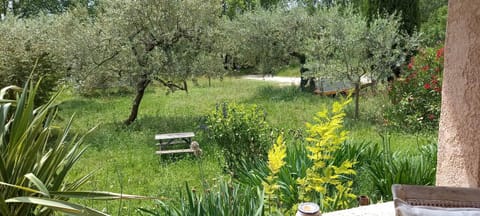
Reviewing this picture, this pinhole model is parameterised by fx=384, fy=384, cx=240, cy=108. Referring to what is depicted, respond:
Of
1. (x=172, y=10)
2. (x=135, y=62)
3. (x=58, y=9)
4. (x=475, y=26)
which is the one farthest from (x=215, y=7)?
(x=58, y=9)

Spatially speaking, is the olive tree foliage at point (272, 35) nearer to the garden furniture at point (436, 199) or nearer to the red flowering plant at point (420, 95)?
the red flowering plant at point (420, 95)

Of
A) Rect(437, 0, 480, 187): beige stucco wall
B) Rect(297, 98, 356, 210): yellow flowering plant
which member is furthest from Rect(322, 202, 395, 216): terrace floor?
Rect(437, 0, 480, 187): beige stucco wall

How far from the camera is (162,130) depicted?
8.47 meters

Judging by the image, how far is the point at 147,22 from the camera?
8.23m

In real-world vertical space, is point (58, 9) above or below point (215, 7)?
above

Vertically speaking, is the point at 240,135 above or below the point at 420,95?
below

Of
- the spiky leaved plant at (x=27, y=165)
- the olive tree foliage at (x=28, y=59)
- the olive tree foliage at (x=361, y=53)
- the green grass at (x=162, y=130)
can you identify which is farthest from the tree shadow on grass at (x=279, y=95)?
the spiky leaved plant at (x=27, y=165)

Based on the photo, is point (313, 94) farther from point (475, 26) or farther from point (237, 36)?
point (475, 26)

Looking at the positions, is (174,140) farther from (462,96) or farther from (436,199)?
(436,199)

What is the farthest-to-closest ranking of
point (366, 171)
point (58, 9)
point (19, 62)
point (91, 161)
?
point (58, 9) → point (19, 62) → point (91, 161) → point (366, 171)

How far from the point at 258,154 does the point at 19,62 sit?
5.74 meters

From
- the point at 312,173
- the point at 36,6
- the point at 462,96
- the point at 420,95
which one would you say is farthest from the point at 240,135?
the point at 36,6

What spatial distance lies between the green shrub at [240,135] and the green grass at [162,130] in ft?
1.27

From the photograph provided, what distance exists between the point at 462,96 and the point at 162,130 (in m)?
6.57
